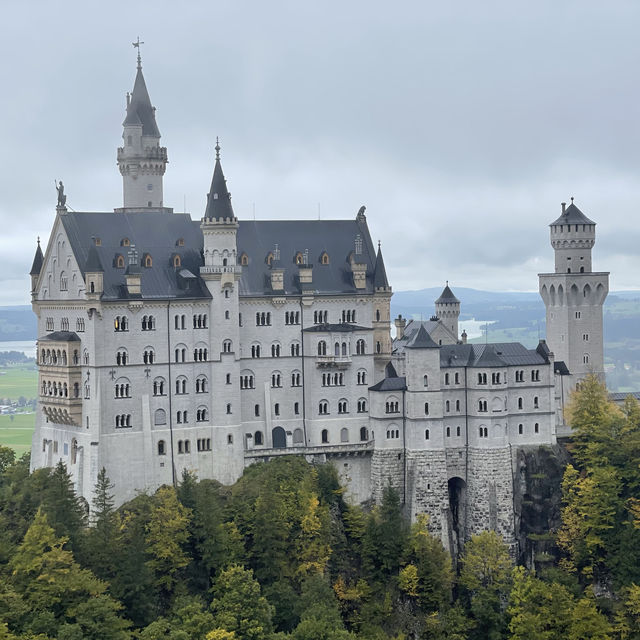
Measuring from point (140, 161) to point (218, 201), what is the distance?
45.2 ft

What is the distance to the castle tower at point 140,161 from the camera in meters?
136

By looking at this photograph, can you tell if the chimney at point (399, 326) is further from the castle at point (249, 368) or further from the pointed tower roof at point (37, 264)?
the pointed tower roof at point (37, 264)

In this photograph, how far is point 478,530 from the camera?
420 feet

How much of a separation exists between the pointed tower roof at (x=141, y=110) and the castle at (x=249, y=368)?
0.27 meters

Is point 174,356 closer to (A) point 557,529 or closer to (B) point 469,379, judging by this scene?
(B) point 469,379

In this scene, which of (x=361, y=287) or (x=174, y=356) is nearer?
(x=174, y=356)

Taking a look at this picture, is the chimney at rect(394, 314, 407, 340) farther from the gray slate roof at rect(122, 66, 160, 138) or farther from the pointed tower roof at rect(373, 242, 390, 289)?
the gray slate roof at rect(122, 66, 160, 138)

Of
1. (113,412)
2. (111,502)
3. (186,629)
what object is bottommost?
(186,629)

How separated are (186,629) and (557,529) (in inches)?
1549

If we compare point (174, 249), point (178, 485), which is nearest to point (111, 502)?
point (178, 485)

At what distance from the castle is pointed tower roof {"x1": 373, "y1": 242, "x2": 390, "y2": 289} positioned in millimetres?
186

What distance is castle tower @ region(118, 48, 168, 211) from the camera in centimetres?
13575

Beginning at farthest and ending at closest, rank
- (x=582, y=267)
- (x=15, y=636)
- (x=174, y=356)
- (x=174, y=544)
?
(x=582, y=267)
(x=174, y=356)
(x=174, y=544)
(x=15, y=636)

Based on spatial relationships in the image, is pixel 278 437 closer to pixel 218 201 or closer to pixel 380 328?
pixel 380 328
